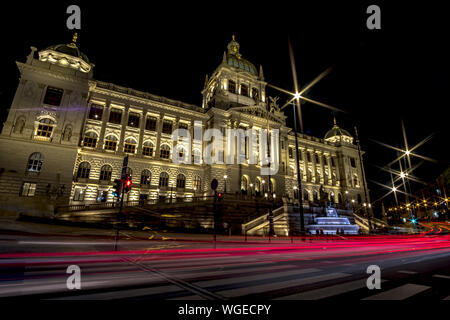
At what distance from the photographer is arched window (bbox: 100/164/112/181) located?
3133 centimetres

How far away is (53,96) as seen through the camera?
30297 mm

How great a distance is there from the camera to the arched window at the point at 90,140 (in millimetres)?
32219

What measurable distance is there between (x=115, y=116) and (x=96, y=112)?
2.65 meters

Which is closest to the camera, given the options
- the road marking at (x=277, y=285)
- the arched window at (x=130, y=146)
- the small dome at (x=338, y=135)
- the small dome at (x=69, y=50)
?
the road marking at (x=277, y=285)

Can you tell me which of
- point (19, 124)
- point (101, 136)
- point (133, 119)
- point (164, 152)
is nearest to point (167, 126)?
point (164, 152)

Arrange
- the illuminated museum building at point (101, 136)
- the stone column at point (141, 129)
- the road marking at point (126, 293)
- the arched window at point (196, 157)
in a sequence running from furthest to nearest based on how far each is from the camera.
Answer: the arched window at point (196, 157)
the stone column at point (141, 129)
the illuminated museum building at point (101, 136)
the road marking at point (126, 293)

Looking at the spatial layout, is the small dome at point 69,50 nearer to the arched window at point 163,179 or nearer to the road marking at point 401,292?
the arched window at point 163,179

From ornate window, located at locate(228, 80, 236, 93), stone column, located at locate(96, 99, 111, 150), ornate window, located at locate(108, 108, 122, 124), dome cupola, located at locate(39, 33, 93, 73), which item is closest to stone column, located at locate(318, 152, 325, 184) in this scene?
ornate window, located at locate(228, 80, 236, 93)

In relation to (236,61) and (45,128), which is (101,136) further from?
(236,61)

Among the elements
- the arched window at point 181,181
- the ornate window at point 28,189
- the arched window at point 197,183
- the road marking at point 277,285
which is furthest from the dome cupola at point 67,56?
the road marking at point 277,285

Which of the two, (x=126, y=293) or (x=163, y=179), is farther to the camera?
(x=163, y=179)

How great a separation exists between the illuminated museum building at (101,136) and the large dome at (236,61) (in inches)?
119
